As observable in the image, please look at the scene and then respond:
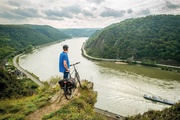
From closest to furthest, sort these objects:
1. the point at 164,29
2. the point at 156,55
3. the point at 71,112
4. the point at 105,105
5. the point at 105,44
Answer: the point at 71,112, the point at 105,105, the point at 156,55, the point at 164,29, the point at 105,44

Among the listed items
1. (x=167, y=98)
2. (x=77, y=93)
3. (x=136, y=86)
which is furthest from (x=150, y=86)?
(x=77, y=93)

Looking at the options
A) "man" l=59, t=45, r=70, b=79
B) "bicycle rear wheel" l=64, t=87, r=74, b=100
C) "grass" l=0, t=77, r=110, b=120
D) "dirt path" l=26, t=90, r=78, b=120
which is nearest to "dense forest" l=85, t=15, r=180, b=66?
"grass" l=0, t=77, r=110, b=120

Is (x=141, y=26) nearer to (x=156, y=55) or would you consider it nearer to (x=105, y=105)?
(x=156, y=55)

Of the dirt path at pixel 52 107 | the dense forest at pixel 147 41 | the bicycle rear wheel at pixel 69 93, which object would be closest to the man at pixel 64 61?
the bicycle rear wheel at pixel 69 93

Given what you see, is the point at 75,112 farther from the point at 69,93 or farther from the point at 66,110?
the point at 69,93

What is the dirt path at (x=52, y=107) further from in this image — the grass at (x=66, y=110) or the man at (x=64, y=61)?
the man at (x=64, y=61)

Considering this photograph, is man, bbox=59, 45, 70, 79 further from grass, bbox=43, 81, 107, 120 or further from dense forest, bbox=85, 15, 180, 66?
dense forest, bbox=85, 15, 180, 66

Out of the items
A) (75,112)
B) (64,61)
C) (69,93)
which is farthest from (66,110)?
(64,61)
